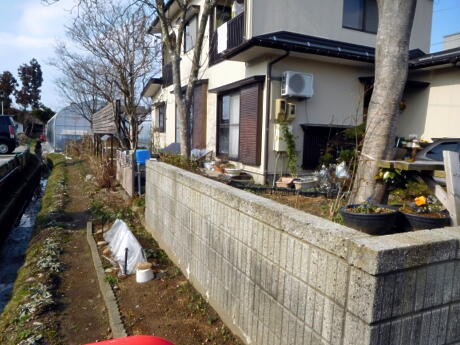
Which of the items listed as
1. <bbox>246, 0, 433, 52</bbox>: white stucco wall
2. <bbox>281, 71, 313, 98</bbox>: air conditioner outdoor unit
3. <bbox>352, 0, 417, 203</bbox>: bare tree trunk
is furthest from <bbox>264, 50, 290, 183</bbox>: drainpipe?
<bbox>352, 0, 417, 203</bbox>: bare tree trunk

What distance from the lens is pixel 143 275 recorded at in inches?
167

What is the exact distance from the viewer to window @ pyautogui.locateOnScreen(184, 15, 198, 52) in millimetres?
12815

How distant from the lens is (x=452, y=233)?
1953mm

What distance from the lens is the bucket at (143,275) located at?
14.0 feet

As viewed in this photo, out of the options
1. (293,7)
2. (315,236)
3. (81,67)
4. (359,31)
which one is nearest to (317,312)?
(315,236)

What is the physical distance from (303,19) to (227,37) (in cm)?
214

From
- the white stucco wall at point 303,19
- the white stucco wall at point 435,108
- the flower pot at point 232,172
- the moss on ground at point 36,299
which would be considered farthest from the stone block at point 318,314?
the white stucco wall at point 435,108

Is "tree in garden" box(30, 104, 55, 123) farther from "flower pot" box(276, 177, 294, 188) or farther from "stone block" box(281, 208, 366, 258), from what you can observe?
"stone block" box(281, 208, 366, 258)

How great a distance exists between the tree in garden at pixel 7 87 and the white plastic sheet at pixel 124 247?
48.7m

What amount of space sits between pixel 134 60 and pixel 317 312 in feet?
33.7

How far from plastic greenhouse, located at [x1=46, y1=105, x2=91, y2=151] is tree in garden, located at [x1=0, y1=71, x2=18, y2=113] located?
2578 cm

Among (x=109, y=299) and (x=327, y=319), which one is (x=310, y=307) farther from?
(x=109, y=299)

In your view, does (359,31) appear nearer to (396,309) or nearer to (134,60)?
(134,60)

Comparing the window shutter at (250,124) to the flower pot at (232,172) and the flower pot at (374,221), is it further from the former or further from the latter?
the flower pot at (374,221)
